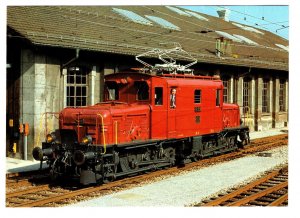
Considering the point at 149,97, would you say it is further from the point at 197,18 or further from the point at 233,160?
the point at 197,18

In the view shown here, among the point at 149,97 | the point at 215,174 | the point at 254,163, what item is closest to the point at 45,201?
the point at 149,97

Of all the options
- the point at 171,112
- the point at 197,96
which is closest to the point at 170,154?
the point at 171,112

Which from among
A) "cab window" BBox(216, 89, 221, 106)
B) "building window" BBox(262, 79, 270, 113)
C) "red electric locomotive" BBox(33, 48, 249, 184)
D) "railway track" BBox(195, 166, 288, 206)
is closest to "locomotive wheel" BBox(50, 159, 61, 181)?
"red electric locomotive" BBox(33, 48, 249, 184)

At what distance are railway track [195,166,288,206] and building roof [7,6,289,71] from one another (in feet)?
28.5

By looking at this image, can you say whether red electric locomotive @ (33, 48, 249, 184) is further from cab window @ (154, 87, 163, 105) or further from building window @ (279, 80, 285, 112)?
building window @ (279, 80, 285, 112)

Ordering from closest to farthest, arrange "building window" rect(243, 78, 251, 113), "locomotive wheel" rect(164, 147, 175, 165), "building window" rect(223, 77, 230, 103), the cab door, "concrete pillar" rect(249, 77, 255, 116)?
the cab door, "locomotive wheel" rect(164, 147, 175, 165), "building window" rect(223, 77, 230, 103), "building window" rect(243, 78, 251, 113), "concrete pillar" rect(249, 77, 255, 116)

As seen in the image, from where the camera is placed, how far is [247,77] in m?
28.1

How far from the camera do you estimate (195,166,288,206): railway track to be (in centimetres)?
1091

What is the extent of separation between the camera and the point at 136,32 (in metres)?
21.1

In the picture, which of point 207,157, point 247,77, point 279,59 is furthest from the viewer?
point 279,59

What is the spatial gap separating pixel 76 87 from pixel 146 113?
579cm

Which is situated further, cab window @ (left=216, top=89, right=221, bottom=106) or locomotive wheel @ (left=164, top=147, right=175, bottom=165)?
cab window @ (left=216, top=89, right=221, bottom=106)

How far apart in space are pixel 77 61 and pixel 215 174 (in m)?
7.76

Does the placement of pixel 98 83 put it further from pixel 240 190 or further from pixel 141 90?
pixel 240 190
